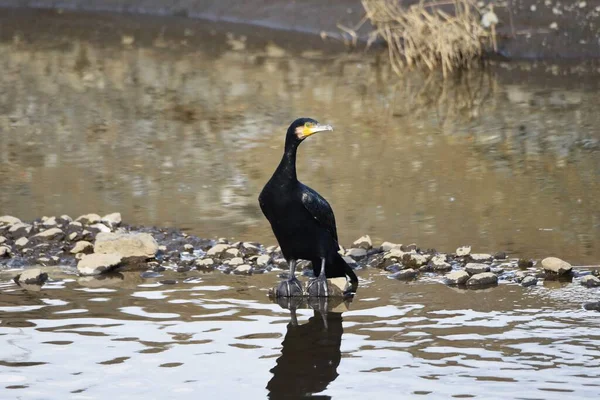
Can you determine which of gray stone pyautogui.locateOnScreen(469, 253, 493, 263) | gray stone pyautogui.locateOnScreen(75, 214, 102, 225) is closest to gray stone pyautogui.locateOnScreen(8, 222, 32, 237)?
gray stone pyautogui.locateOnScreen(75, 214, 102, 225)

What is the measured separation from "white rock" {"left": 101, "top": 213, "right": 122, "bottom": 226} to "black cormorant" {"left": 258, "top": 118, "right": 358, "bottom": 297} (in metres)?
2.40

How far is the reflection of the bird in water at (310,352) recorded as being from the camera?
22.6 ft

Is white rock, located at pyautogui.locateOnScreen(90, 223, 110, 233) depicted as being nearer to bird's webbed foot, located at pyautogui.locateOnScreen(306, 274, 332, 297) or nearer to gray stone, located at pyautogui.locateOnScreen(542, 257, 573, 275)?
bird's webbed foot, located at pyautogui.locateOnScreen(306, 274, 332, 297)

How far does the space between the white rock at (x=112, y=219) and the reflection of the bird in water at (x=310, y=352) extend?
97.0 inches

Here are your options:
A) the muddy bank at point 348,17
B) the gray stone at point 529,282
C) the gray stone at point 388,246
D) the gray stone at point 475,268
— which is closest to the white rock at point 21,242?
the gray stone at point 388,246

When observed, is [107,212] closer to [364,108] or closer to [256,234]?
[256,234]

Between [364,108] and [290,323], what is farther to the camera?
[364,108]

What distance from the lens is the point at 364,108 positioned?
58.4 ft

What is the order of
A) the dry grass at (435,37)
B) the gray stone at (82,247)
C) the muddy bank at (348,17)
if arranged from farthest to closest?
1. the muddy bank at (348,17)
2. the dry grass at (435,37)
3. the gray stone at (82,247)

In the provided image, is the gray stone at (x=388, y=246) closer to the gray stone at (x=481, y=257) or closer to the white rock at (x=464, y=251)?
the white rock at (x=464, y=251)

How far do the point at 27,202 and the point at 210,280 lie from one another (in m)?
3.36

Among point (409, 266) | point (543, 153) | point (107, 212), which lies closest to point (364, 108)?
point (543, 153)

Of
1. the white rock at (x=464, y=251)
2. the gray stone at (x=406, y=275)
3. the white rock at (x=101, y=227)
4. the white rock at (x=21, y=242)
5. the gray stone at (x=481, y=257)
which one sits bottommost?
the gray stone at (x=406, y=275)

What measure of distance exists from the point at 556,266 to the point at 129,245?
3.33m
